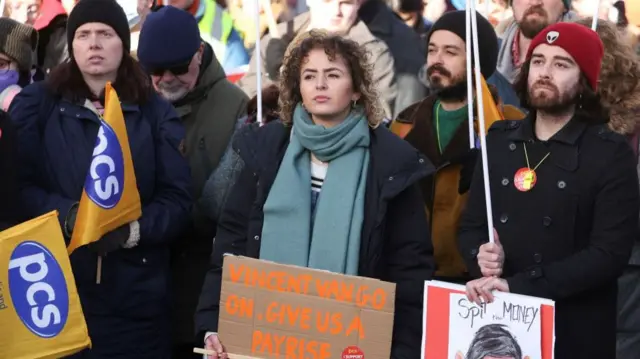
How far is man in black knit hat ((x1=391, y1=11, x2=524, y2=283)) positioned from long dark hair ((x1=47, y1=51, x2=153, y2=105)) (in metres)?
1.17

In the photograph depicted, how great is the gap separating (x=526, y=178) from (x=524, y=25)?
6.82ft

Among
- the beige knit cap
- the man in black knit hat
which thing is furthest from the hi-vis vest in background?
the man in black knit hat

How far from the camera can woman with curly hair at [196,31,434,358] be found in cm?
497

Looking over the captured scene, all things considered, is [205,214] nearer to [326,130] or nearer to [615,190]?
[326,130]

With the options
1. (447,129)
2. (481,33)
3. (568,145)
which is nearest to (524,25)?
(481,33)

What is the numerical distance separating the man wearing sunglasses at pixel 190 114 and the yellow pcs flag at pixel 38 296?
1.07 meters

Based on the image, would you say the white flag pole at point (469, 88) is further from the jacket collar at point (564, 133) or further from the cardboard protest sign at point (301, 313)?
the cardboard protest sign at point (301, 313)

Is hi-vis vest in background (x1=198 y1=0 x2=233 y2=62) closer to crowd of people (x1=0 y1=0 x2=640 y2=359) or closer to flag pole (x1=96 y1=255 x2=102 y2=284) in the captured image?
crowd of people (x1=0 y1=0 x2=640 y2=359)

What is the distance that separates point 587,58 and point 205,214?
184 centimetres

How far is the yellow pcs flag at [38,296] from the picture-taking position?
508 centimetres

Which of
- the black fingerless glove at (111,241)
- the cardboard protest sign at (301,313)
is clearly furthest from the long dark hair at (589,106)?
the black fingerless glove at (111,241)

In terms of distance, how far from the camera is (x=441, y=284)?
16.3 ft

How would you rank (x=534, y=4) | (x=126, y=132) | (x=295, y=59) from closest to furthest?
(x=295, y=59)
(x=126, y=132)
(x=534, y=4)

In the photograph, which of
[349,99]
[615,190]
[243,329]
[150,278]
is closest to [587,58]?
[615,190]
